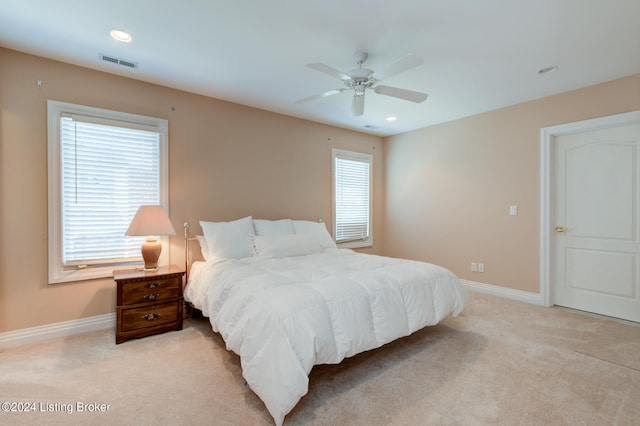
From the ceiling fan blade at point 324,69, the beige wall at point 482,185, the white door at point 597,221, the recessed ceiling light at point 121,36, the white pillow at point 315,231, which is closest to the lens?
the ceiling fan blade at point 324,69

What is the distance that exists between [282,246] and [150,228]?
4.43ft

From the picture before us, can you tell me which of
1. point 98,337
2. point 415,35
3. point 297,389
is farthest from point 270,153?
point 297,389

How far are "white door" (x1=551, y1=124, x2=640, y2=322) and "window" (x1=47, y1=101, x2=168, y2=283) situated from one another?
474cm

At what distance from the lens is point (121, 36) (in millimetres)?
2436

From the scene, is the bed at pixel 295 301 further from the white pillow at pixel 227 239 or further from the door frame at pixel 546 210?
the door frame at pixel 546 210

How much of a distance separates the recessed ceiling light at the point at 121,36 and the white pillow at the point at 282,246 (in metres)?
2.19

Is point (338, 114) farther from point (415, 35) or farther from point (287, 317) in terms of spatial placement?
point (287, 317)

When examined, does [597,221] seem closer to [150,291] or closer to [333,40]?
[333,40]

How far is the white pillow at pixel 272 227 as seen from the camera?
12.3 feet

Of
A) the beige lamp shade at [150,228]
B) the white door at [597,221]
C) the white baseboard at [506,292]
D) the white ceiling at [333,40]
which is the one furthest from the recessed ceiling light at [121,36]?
the white baseboard at [506,292]

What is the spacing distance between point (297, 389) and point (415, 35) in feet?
8.70

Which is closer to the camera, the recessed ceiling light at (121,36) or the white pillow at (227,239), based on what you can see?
the recessed ceiling light at (121,36)

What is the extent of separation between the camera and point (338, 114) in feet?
14.2

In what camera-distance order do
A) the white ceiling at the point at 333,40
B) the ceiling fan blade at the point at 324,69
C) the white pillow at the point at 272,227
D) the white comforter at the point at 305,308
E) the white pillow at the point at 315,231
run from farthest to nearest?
the white pillow at the point at 315,231 < the white pillow at the point at 272,227 < the ceiling fan blade at the point at 324,69 < the white ceiling at the point at 333,40 < the white comforter at the point at 305,308
